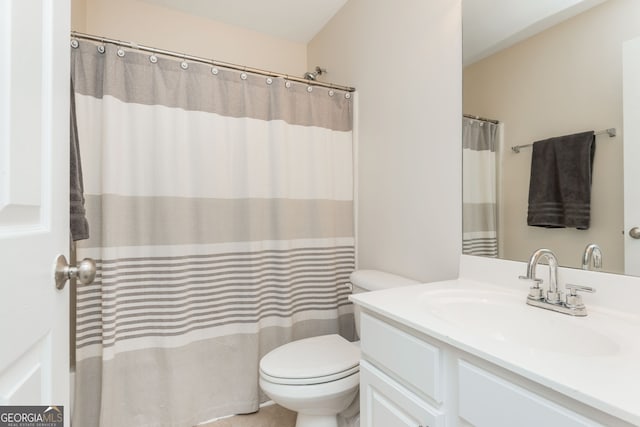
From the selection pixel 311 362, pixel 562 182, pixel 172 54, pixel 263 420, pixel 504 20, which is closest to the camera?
pixel 562 182

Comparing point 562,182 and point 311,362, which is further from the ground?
point 562,182

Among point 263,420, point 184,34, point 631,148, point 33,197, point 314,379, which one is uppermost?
point 184,34

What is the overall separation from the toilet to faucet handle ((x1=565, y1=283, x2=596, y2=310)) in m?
0.66

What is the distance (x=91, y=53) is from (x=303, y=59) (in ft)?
5.23

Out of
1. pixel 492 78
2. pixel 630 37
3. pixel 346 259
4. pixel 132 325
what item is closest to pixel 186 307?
pixel 132 325

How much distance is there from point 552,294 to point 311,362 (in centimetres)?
92

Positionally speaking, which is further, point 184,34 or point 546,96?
point 184,34

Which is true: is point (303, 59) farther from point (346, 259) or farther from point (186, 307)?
point (186, 307)

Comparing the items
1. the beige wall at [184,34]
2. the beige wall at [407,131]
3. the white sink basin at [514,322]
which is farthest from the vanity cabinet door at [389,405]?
the beige wall at [184,34]

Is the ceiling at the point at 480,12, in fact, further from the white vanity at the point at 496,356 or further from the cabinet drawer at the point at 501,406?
the cabinet drawer at the point at 501,406

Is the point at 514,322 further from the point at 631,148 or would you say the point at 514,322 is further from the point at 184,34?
the point at 184,34

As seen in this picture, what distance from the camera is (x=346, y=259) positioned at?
2.01 meters

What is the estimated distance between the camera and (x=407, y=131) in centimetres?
158

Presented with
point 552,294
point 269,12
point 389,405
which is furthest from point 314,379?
point 269,12
